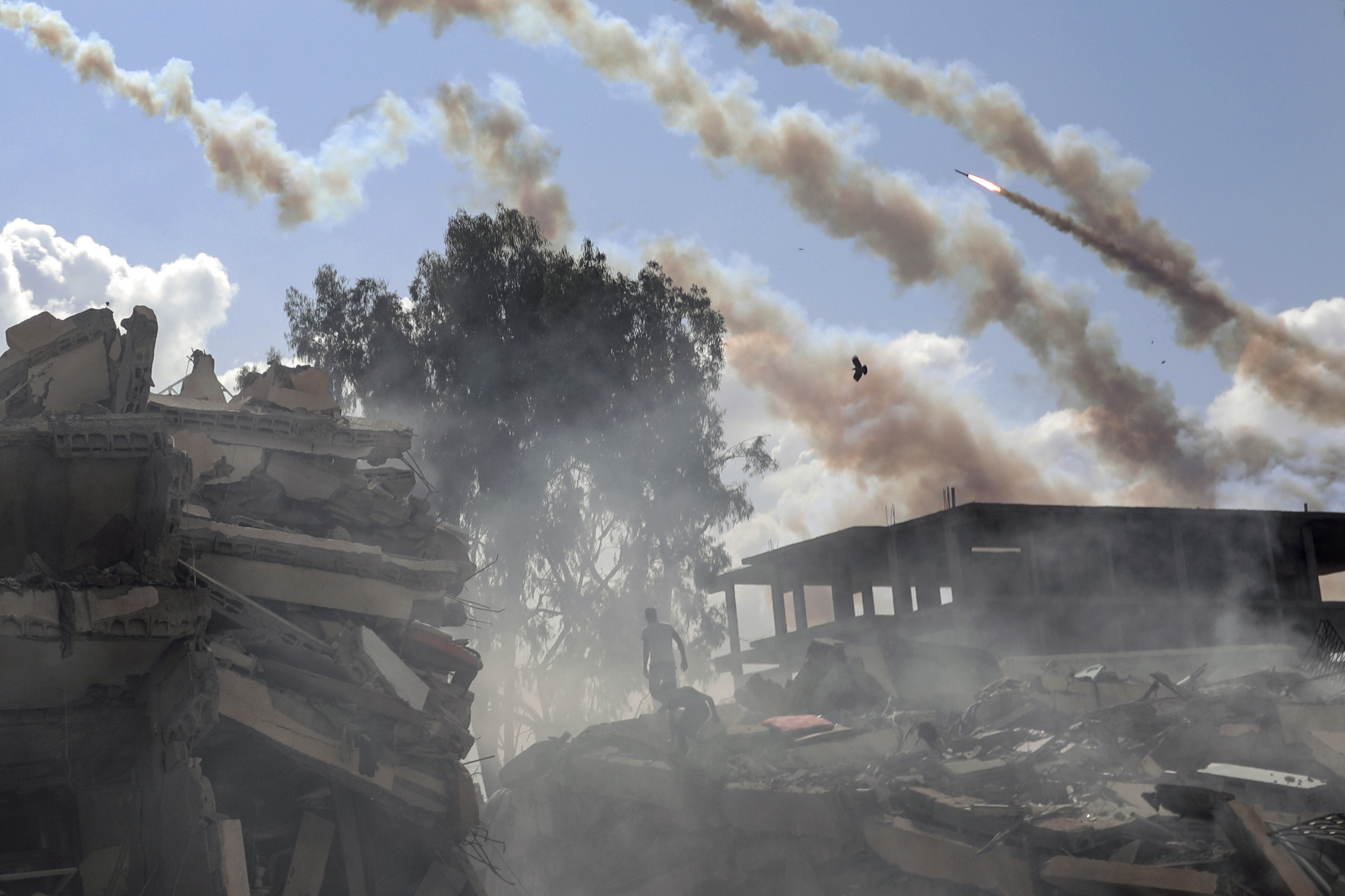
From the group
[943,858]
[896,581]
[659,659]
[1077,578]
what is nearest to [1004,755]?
[943,858]

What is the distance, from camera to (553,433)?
1022 inches

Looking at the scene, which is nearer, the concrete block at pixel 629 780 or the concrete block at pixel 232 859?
the concrete block at pixel 232 859

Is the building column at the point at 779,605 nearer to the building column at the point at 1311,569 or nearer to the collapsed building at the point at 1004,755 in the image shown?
the collapsed building at the point at 1004,755

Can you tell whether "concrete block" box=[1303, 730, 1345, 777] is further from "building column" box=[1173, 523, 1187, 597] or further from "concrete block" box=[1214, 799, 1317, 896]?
"building column" box=[1173, 523, 1187, 597]

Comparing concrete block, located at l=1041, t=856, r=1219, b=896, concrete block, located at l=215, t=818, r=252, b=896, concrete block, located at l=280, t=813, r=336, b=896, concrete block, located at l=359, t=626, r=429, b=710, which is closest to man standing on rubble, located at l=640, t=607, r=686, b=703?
concrete block, located at l=359, t=626, r=429, b=710

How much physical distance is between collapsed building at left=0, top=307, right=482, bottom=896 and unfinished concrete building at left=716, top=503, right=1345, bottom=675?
926 cm

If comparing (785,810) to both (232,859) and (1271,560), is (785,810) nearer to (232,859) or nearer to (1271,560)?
(232,859)

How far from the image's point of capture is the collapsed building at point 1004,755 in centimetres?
725

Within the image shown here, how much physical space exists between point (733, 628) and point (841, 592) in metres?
3.56

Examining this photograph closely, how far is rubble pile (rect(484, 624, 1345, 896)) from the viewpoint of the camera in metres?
7.01

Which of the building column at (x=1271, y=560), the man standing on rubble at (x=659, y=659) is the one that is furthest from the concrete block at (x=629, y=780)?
the building column at (x=1271, y=560)

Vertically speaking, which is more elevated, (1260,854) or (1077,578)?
(1077,578)

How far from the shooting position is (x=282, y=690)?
26.4 feet

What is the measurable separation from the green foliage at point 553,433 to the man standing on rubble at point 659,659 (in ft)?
44.8
